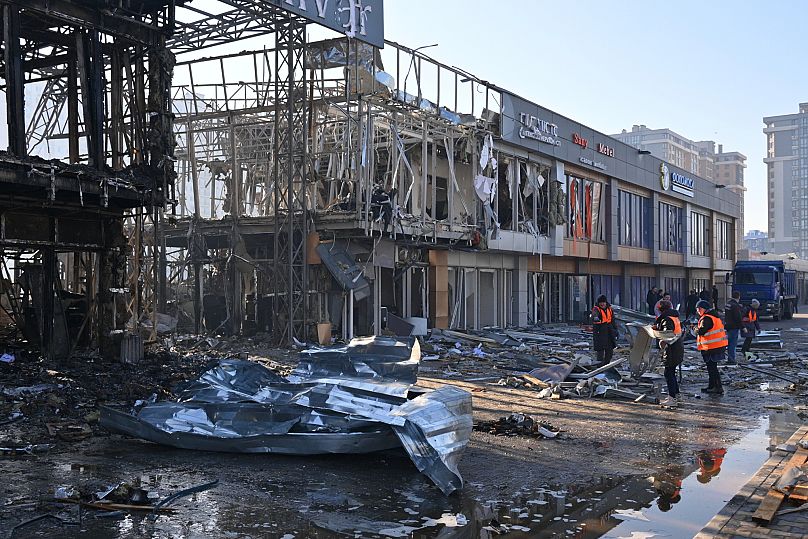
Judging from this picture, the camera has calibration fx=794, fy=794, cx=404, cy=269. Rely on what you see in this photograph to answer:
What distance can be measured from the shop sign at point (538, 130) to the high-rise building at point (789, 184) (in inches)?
6346

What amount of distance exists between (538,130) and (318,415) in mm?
25724

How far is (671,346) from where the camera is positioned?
13.5 meters

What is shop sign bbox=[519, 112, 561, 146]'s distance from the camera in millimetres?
31578

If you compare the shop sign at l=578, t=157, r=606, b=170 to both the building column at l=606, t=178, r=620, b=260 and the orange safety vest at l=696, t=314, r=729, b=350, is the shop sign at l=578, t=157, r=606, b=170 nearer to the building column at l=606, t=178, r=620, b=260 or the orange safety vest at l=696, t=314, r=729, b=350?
the building column at l=606, t=178, r=620, b=260

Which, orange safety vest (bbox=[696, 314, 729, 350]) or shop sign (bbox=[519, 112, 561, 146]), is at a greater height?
shop sign (bbox=[519, 112, 561, 146])

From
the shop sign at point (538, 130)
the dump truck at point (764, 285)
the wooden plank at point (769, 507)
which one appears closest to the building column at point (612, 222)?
the dump truck at point (764, 285)

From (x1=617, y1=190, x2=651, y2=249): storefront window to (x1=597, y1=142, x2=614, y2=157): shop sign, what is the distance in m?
2.86

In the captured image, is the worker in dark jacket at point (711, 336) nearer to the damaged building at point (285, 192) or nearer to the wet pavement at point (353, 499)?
the wet pavement at point (353, 499)

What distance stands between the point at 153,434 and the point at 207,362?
7670 mm

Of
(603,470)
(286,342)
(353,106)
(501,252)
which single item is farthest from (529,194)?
(603,470)

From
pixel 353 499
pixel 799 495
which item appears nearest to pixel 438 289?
pixel 353 499

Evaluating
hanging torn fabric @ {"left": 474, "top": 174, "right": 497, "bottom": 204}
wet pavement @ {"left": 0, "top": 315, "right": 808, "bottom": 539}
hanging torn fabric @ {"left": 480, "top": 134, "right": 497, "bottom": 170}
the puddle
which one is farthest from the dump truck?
the puddle

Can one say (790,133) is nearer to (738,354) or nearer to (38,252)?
(738,354)

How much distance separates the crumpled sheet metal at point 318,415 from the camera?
7930 millimetres
